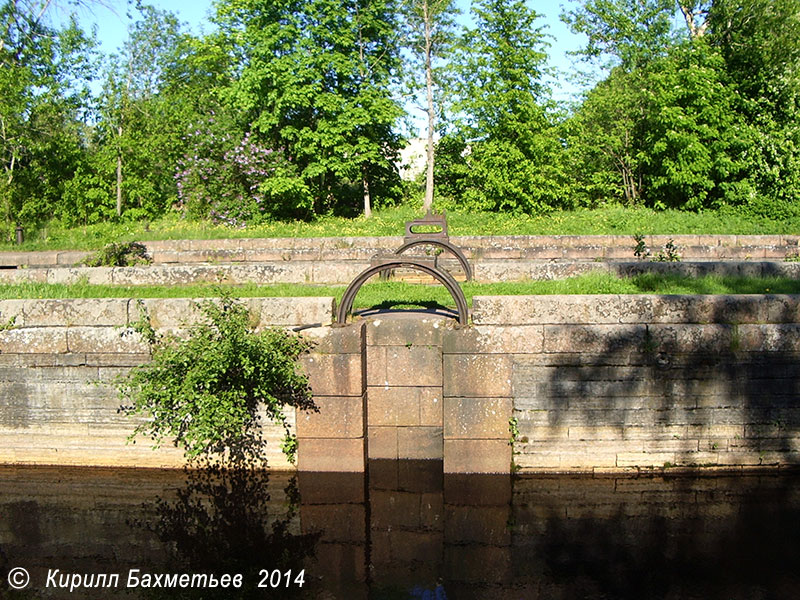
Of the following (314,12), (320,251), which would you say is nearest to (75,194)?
(314,12)

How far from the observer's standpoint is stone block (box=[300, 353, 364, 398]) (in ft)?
23.7

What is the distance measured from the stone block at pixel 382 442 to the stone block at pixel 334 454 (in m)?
Result: 0.17

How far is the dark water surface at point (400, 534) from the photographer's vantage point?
584cm

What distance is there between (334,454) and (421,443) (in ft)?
2.91

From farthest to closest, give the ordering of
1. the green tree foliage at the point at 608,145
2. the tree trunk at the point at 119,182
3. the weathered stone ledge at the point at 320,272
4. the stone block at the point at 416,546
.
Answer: the tree trunk at the point at 119,182 → the green tree foliage at the point at 608,145 → the weathered stone ledge at the point at 320,272 → the stone block at the point at 416,546

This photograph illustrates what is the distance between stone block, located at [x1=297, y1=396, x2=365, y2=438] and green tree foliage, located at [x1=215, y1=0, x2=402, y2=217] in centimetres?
1429

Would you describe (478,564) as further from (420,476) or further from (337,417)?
(337,417)

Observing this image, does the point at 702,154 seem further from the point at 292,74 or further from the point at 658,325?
the point at 658,325

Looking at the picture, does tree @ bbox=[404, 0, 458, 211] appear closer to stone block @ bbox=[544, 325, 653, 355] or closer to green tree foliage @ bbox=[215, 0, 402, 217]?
green tree foliage @ bbox=[215, 0, 402, 217]

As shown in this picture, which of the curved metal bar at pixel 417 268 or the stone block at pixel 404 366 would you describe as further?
the stone block at pixel 404 366

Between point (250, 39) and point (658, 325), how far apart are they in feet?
54.1

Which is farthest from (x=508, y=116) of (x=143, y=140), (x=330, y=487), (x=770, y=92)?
(x=330, y=487)

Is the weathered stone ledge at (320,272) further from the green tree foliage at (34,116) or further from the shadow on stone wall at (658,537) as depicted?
the green tree foliage at (34,116)

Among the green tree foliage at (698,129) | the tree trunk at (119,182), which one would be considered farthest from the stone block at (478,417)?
the tree trunk at (119,182)
